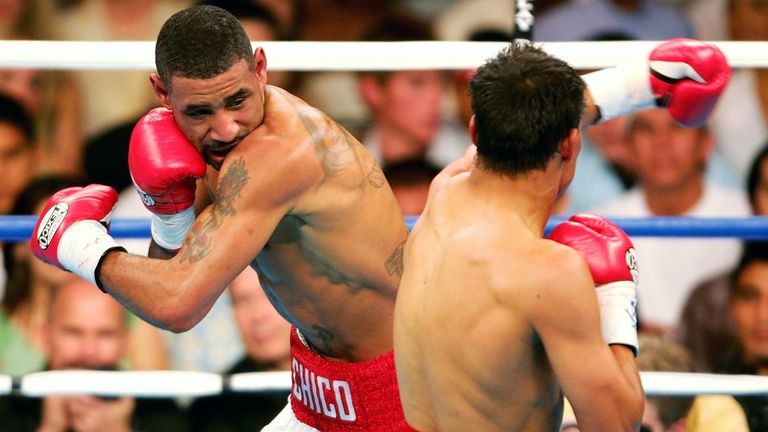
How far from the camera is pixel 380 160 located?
9.93 feet

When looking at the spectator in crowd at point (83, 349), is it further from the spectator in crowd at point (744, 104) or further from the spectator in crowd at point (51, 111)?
the spectator in crowd at point (744, 104)

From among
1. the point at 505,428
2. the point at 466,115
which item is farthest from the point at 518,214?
the point at 466,115

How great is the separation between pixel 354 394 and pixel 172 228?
42cm

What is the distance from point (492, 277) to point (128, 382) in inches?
52.4

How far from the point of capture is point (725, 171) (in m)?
3.06

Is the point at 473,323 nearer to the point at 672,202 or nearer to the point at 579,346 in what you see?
the point at 579,346

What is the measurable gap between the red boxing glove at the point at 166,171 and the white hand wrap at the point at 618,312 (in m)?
0.69

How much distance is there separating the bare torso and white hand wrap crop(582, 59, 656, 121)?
46 centimetres

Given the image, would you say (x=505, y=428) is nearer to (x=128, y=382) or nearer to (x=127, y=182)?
(x=128, y=382)

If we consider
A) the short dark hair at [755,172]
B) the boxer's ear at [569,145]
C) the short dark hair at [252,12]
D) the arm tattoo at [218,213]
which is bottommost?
the short dark hair at [755,172]

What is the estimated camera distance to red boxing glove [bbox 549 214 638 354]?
1467 mm

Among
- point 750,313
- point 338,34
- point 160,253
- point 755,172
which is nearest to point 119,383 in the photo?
point 160,253

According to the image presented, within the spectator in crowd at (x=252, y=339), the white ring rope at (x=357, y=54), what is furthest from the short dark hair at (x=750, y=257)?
the spectator in crowd at (x=252, y=339)

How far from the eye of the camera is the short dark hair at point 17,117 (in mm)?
2969
